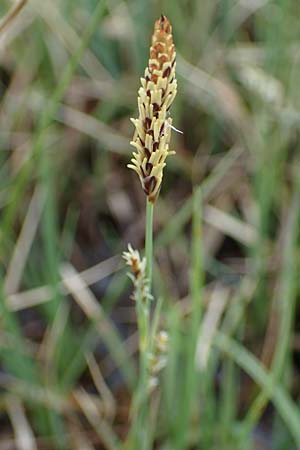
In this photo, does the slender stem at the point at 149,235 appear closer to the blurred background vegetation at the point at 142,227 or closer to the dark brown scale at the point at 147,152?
the dark brown scale at the point at 147,152

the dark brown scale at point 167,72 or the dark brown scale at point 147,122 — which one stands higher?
the dark brown scale at point 167,72

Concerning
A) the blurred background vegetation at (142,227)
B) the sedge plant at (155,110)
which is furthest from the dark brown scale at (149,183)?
the blurred background vegetation at (142,227)

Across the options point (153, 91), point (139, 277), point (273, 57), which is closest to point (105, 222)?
point (273, 57)

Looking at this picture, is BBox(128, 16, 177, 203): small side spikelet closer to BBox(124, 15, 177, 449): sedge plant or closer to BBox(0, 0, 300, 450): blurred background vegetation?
BBox(124, 15, 177, 449): sedge plant

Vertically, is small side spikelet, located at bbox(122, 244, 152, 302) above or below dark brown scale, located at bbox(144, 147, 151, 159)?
below

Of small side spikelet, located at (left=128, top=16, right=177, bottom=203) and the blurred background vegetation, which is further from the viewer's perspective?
the blurred background vegetation

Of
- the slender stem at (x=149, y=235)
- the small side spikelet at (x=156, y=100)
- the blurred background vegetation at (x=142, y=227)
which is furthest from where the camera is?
the blurred background vegetation at (x=142, y=227)

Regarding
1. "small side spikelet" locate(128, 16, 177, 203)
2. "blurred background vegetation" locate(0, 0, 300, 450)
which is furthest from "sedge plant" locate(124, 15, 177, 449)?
"blurred background vegetation" locate(0, 0, 300, 450)
